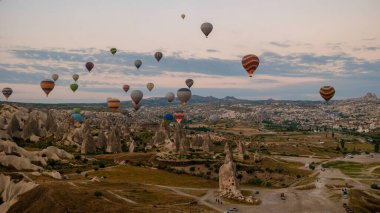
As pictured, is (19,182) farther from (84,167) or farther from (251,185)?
(251,185)

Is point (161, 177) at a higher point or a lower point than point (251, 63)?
lower

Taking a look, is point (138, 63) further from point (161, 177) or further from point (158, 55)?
point (161, 177)

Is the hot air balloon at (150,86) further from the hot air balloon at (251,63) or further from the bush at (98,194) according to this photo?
the bush at (98,194)

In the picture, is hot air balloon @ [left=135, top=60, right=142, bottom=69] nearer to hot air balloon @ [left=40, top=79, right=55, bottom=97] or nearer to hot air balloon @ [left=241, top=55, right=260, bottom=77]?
hot air balloon @ [left=40, top=79, right=55, bottom=97]

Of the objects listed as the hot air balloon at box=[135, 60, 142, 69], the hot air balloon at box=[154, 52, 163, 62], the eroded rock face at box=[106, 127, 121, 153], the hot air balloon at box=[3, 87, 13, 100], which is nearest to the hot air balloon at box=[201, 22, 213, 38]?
the hot air balloon at box=[154, 52, 163, 62]

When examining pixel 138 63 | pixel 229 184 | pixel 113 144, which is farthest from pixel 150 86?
pixel 229 184

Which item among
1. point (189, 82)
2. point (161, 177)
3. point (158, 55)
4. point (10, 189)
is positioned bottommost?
point (161, 177)

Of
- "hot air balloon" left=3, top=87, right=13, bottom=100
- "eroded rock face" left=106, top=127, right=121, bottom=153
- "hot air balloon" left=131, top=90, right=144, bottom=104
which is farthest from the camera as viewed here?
"hot air balloon" left=3, top=87, right=13, bottom=100

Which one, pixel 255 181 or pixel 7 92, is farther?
pixel 7 92

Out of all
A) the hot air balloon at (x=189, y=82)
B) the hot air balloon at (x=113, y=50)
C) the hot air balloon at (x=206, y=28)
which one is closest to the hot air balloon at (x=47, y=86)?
the hot air balloon at (x=113, y=50)
